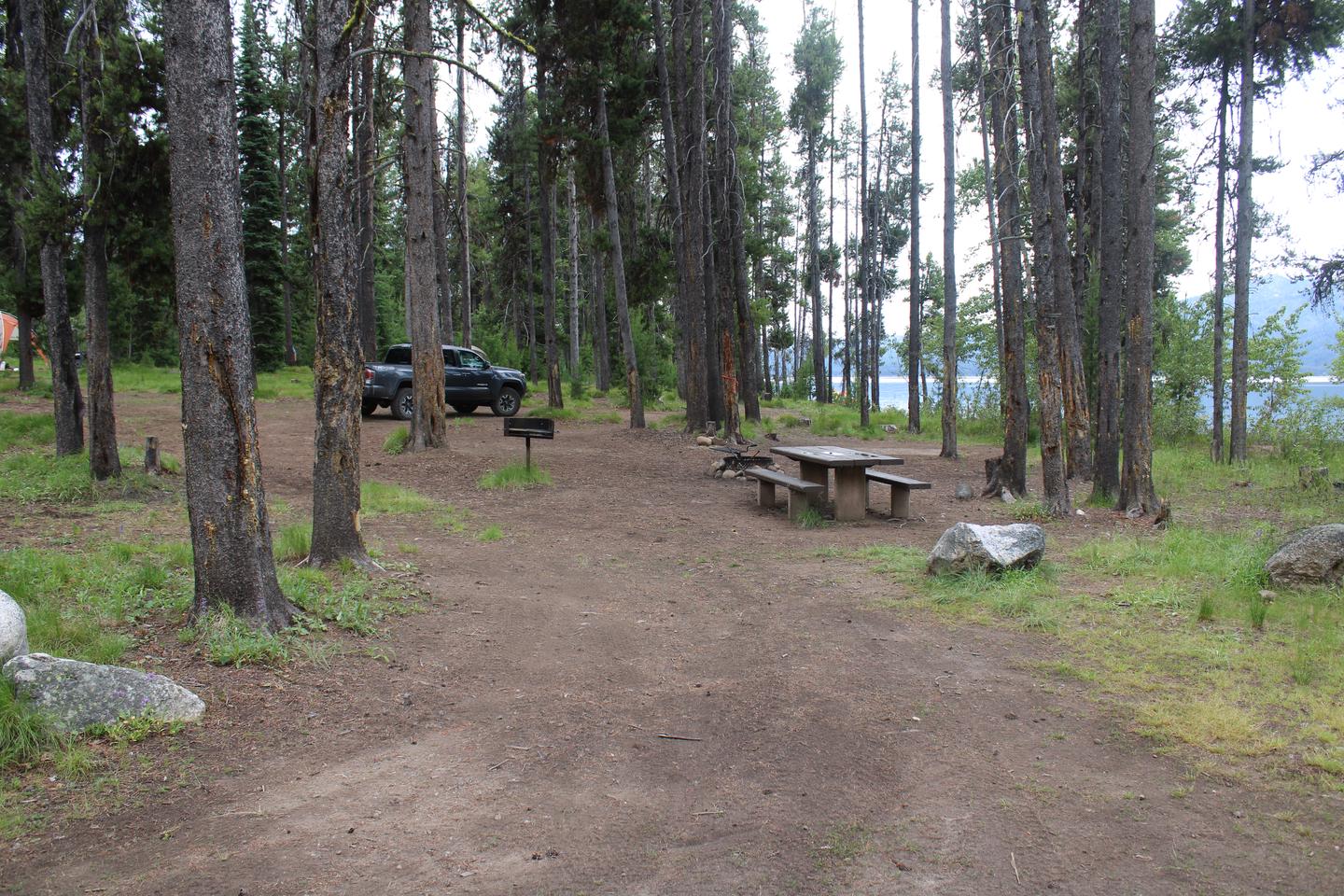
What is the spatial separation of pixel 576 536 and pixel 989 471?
620 cm

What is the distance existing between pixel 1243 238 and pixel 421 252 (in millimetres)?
15475

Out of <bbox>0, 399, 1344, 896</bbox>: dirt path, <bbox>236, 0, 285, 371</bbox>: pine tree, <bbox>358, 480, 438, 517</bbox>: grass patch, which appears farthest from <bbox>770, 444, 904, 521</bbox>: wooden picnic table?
<bbox>236, 0, 285, 371</bbox>: pine tree

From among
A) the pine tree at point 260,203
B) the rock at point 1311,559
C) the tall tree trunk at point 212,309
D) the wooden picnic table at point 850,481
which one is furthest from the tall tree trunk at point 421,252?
the pine tree at point 260,203

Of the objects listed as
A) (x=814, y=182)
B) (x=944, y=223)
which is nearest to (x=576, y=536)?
(x=944, y=223)

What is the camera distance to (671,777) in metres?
3.77

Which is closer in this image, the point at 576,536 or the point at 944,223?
the point at 576,536

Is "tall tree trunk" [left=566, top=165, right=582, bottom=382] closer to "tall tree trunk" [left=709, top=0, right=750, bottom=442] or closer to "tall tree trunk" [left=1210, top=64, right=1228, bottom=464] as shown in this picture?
"tall tree trunk" [left=709, top=0, right=750, bottom=442]

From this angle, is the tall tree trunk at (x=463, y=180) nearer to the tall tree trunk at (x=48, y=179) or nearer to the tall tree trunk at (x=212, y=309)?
the tall tree trunk at (x=48, y=179)

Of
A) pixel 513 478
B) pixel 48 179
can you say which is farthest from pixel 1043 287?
pixel 48 179

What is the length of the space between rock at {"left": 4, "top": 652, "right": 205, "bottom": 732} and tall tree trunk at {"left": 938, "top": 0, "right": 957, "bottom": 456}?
14.8 metres

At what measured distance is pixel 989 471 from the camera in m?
12.0

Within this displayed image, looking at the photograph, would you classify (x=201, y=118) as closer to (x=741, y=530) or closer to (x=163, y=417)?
(x=741, y=530)

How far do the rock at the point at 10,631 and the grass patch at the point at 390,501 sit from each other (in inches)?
215

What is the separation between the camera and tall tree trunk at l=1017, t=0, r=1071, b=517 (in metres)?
10.1
